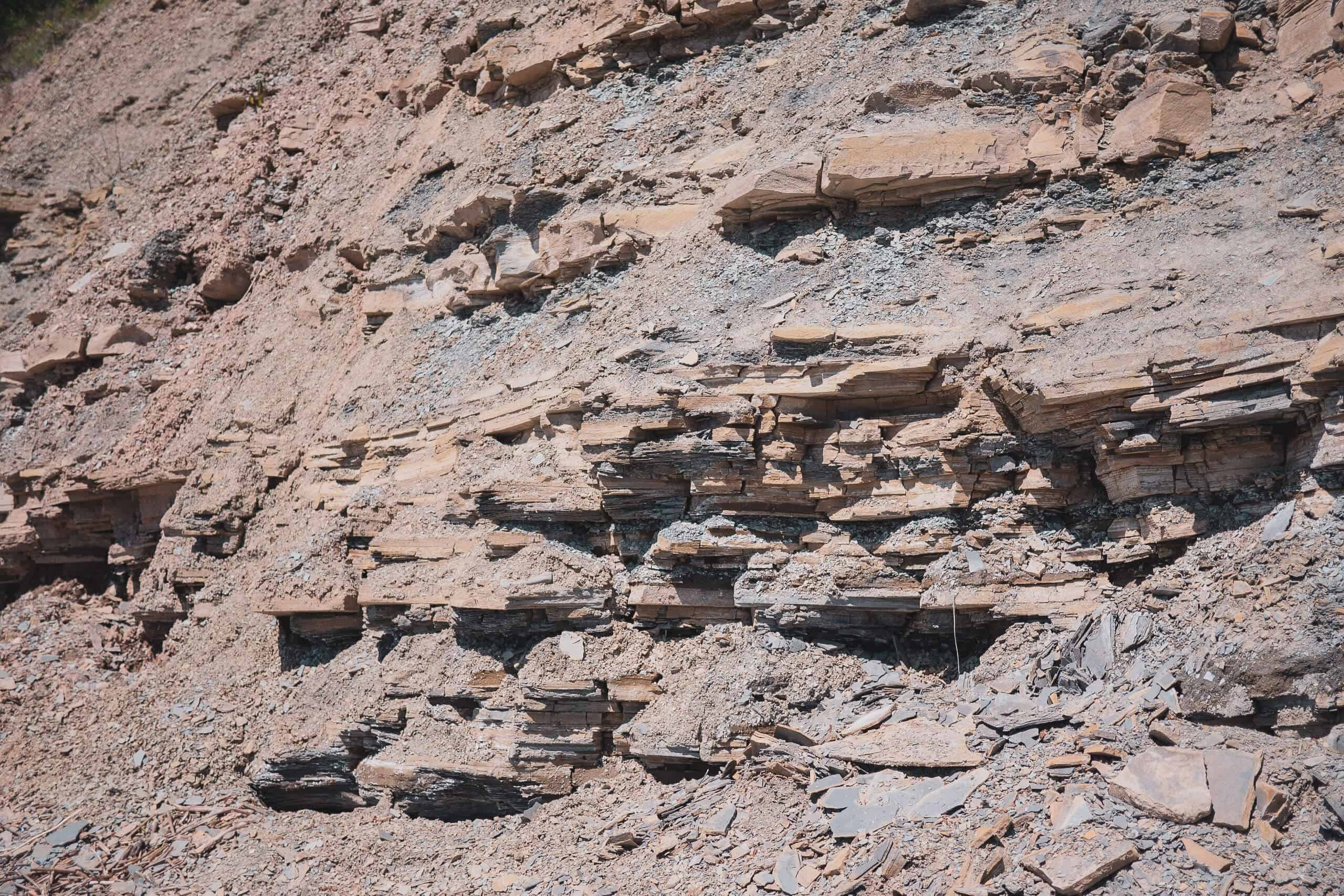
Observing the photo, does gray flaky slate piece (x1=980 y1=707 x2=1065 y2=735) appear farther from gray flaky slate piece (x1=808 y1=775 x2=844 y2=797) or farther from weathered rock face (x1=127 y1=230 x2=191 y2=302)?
weathered rock face (x1=127 y1=230 x2=191 y2=302)

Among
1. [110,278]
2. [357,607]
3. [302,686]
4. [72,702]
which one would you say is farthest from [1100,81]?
[110,278]

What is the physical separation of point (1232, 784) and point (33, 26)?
31.5 meters

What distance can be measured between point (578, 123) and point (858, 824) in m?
8.81

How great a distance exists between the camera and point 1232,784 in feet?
16.8

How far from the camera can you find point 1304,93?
7805 millimetres

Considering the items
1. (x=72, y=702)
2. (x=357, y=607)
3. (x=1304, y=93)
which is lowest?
(x=72, y=702)

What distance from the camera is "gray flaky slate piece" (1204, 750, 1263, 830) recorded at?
4969 mm

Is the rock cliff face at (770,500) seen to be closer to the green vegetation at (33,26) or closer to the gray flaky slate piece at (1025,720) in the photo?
the gray flaky slate piece at (1025,720)

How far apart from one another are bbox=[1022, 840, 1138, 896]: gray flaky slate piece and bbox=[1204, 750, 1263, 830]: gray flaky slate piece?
487mm

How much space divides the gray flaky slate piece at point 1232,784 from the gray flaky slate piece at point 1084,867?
49 cm

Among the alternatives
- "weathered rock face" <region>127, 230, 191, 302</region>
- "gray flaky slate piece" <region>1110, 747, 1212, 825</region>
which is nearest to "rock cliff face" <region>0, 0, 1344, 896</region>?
"gray flaky slate piece" <region>1110, 747, 1212, 825</region>

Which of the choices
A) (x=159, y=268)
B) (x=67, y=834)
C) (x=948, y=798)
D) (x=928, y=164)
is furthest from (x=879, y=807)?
(x=159, y=268)

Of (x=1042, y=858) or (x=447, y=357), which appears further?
(x=447, y=357)

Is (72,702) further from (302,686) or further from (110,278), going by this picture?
(110,278)
